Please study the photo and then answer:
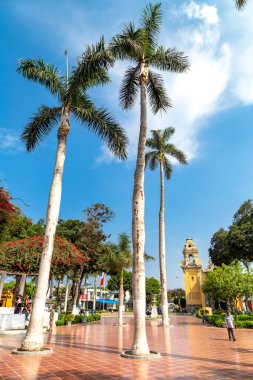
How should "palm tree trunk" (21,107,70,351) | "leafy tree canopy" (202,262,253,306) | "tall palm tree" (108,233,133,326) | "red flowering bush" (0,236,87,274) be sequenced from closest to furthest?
"palm tree trunk" (21,107,70,351)
"red flowering bush" (0,236,87,274)
"leafy tree canopy" (202,262,253,306)
"tall palm tree" (108,233,133,326)

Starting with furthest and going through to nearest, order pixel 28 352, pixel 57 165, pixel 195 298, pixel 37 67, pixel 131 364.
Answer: pixel 195 298 < pixel 37 67 < pixel 57 165 < pixel 28 352 < pixel 131 364

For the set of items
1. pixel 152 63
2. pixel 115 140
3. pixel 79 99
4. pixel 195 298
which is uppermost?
pixel 152 63

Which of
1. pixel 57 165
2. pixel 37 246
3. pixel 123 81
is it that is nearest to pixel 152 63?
pixel 123 81

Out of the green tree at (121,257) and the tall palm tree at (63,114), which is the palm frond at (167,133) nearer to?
the green tree at (121,257)

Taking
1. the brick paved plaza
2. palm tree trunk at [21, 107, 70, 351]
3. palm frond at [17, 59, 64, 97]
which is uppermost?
palm frond at [17, 59, 64, 97]

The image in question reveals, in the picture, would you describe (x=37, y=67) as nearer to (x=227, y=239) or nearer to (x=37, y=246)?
(x=37, y=246)

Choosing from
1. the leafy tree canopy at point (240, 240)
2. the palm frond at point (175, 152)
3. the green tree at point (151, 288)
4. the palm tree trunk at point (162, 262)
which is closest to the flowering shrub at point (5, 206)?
the palm tree trunk at point (162, 262)

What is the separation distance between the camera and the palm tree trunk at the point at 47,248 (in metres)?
8.72

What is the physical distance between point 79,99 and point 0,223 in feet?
20.6

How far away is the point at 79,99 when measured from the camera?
40.9 feet

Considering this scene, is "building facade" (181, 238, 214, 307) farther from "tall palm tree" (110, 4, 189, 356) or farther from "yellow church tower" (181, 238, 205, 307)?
"tall palm tree" (110, 4, 189, 356)

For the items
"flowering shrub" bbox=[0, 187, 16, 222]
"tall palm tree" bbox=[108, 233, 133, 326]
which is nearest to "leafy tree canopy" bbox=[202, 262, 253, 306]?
"tall palm tree" bbox=[108, 233, 133, 326]

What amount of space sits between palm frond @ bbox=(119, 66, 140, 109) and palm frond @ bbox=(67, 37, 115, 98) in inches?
65.0

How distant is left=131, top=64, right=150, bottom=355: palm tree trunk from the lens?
28.3ft
